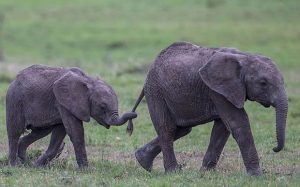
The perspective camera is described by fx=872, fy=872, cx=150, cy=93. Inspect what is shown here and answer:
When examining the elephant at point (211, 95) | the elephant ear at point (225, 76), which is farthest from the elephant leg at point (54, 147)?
the elephant ear at point (225, 76)

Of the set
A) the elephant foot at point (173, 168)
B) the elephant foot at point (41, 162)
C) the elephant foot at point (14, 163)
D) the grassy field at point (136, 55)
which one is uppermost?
the elephant foot at point (173, 168)

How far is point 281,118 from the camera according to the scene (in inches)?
414

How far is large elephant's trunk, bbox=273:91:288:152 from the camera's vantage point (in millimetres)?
10391

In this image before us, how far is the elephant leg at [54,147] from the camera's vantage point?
40.2 feet

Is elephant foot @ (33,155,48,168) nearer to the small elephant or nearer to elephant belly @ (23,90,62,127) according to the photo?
the small elephant

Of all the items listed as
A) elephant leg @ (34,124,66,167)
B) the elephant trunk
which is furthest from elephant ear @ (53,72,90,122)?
elephant leg @ (34,124,66,167)

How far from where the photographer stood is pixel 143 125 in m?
16.5

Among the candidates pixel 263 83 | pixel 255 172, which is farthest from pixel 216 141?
pixel 263 83

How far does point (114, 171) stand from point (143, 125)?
496 centimetres

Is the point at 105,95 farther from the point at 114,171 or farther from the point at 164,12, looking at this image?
the point at 164,12

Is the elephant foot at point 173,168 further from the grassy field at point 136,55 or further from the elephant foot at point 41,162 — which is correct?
the elephant foot at point 41,162

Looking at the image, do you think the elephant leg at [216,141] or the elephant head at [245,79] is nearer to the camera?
the elephant head at [245,79]

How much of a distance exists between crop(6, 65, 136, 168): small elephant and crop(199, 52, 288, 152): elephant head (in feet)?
4.00

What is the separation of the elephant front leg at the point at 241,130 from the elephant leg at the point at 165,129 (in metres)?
1.02
